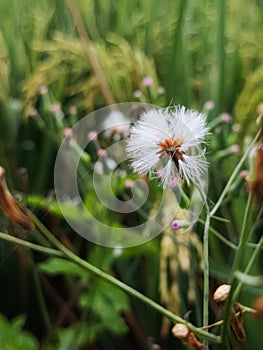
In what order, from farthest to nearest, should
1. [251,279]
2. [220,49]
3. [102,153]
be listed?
1. [220,49]
2. [102,153]
3. [251,279]

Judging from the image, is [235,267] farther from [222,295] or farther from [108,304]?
[108,304]

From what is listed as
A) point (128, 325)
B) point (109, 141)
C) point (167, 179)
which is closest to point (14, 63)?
point (109, 141)

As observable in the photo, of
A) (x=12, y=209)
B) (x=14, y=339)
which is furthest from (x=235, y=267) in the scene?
(x=14, y=339)

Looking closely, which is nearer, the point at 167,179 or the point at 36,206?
the point at 167,179

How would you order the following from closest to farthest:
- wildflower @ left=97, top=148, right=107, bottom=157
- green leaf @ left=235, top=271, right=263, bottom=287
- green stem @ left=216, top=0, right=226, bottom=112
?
1. green leaf @ left=235, top=271, right=263, bottom=287
2. wildflower @ left=97, top=148, right=107, bottom=157
3. green stem @ left=216, top=0, right=226, bottom=112

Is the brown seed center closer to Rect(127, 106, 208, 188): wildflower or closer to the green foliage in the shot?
Rect(127, 106, 208, 188): wildflower

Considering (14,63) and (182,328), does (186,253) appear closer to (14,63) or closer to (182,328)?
(182,328)

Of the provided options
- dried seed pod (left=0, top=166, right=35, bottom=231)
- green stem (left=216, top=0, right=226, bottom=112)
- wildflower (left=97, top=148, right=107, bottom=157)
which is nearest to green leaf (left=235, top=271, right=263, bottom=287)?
dried seed pod (left=0, top=166, right=35, bottom=231)
